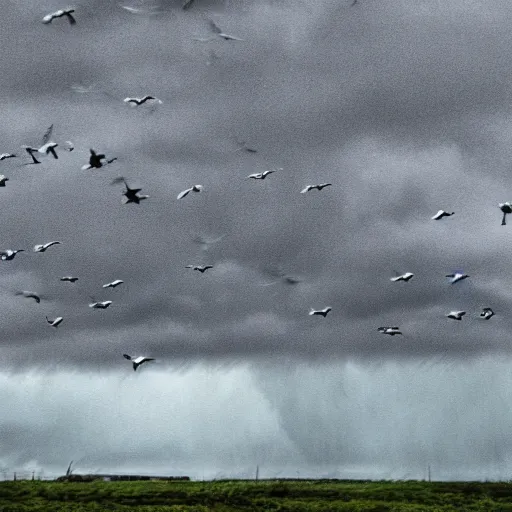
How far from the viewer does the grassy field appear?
13850cm

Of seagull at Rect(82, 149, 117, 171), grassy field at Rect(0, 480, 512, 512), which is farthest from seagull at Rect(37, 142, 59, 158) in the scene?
grassy field at Rect(0, 480, 512, 512)

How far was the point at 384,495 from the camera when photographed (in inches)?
6176

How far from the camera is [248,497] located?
14775 centimetres

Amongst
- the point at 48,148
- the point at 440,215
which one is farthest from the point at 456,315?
the point at 48,148

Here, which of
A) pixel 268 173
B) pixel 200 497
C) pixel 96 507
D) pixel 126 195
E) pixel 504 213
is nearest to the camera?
pixel 504 213

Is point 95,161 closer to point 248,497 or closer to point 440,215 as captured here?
point 440,215

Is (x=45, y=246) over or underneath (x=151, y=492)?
over

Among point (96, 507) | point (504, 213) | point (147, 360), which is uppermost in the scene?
point (504, 213)

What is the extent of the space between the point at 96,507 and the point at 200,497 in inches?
781

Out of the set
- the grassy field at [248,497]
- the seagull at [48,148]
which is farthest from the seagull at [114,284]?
the grassy field at [248,497]

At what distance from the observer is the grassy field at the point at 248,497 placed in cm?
13850

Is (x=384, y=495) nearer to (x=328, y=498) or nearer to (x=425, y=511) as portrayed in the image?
(x=328, y=498)

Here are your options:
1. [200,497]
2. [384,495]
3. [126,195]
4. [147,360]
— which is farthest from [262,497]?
[126,195]

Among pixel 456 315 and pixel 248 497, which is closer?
pixel 456 315
